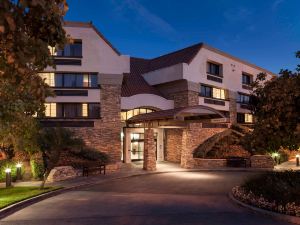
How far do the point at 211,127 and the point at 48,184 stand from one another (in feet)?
61.8

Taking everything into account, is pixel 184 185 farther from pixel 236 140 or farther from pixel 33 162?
pixel 236 140

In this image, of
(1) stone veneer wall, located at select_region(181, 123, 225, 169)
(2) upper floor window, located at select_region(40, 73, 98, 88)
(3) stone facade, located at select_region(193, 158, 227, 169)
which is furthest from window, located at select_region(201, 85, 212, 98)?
(2) upper floor window, located at select_region(40, 73, 98, 88)

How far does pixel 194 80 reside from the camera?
32.7m

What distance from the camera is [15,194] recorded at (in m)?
15.8

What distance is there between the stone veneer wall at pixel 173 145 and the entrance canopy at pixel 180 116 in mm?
4087

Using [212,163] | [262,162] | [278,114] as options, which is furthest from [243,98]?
[278,114]

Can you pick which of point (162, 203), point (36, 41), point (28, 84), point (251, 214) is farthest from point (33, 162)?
point (36, 41)

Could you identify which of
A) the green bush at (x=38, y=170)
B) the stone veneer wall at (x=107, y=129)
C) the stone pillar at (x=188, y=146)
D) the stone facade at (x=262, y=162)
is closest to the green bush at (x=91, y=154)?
the stone veneer wall at (x=107, y=129)

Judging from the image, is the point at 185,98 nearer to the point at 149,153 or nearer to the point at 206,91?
the point at 206,91

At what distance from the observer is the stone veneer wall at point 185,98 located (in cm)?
3190

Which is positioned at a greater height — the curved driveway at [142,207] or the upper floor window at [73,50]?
the upper floor window at [73,50]

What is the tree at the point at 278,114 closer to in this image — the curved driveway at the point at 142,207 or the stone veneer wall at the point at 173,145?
the curved driveway at the point at 142,207

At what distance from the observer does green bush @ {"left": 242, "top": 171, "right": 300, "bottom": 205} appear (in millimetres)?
11984

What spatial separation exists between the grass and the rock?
2728 mm
